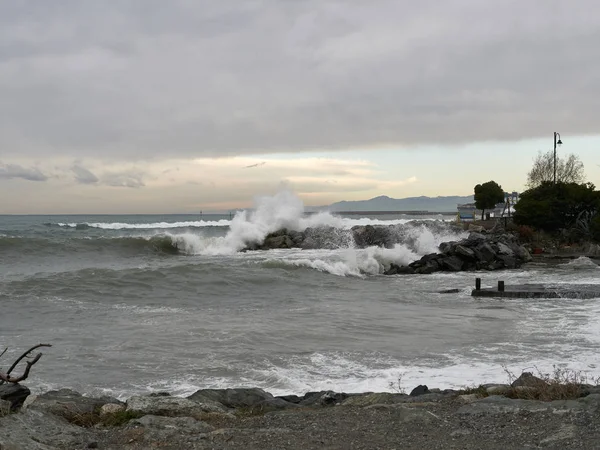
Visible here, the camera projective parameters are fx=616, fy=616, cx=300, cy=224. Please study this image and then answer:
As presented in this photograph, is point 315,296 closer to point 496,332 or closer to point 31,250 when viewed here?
point 496,332

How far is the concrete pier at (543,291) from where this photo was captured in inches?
774

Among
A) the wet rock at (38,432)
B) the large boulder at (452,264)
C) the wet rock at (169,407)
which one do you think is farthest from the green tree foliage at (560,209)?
the wet rock at (38,432)

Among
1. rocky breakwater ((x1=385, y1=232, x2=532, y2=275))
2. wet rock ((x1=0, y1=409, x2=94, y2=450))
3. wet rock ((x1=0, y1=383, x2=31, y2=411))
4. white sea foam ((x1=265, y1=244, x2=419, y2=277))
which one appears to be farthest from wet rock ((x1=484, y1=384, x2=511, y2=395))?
rocky breakwater ((x1=385, y1=232, x2=532, y2=275))

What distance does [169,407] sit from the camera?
719 cm

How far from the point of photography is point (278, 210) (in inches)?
2083

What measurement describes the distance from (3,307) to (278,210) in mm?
36356

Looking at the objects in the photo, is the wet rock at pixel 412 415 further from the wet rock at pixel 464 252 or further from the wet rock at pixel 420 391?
the wet rock at pixel 464 252

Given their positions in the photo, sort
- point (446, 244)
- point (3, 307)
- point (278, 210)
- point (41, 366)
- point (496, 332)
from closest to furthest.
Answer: point (41, 366) → point (496, 332) → point (3, 307) → point (446, 244) → point (278, 210)

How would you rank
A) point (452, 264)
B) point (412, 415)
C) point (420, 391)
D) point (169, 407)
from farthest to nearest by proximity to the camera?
point (452, 264), point (420, 391), point (169, 407), point (412, 415)

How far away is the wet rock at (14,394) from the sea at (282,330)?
2.75 m

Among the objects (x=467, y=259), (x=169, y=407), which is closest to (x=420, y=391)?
(x=169, y=407)

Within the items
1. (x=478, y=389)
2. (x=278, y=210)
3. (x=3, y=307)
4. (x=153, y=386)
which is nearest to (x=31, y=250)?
(x=278, y=210)

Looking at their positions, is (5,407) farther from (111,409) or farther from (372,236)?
(372,236)

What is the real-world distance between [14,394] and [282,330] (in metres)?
8.38
